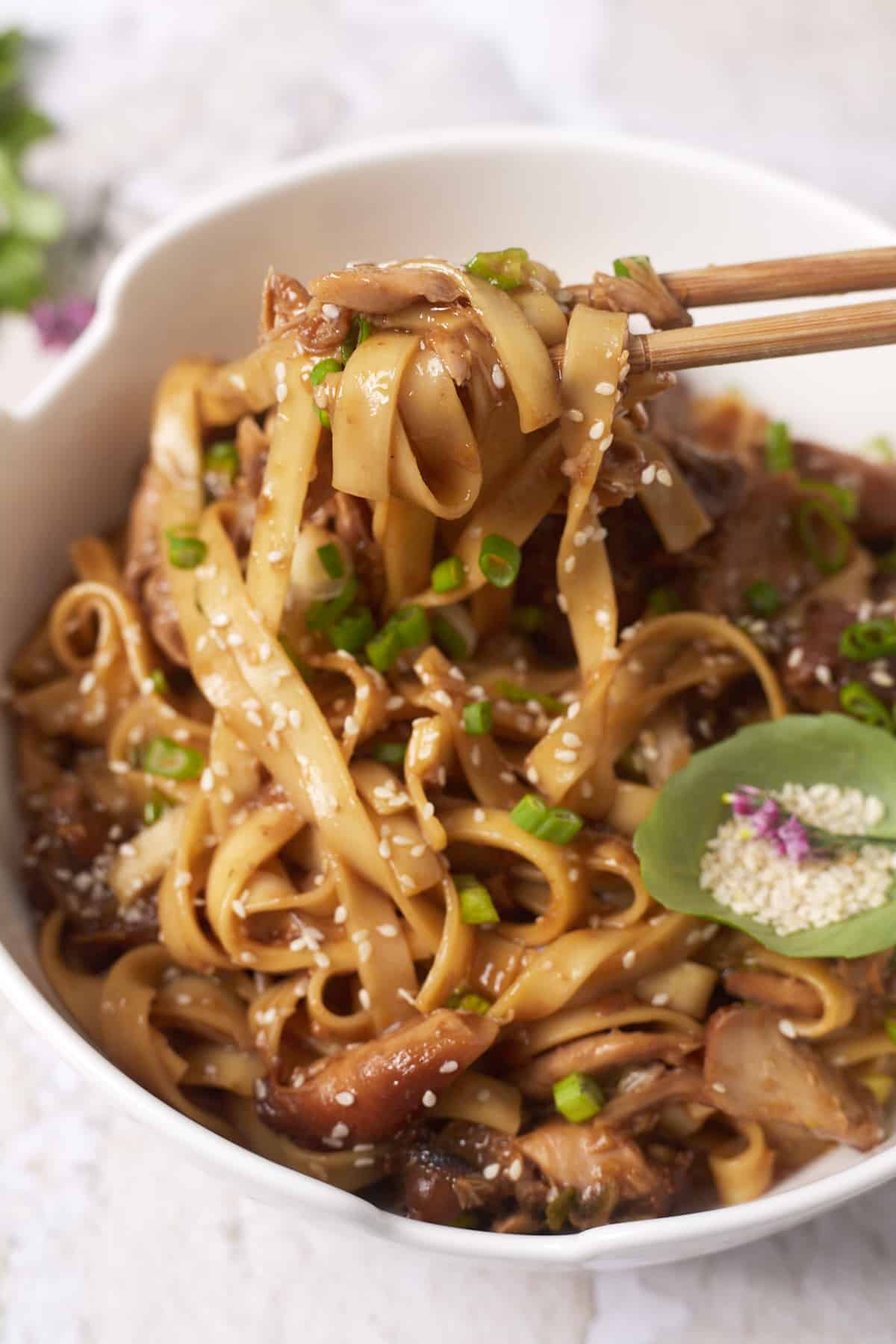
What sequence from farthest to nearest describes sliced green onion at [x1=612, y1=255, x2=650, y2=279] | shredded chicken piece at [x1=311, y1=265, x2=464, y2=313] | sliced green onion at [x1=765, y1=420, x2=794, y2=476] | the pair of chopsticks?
1. sliced green onion at [x1=765, y1=420, x2=794, y2=476]
2. sliced green onion at [x1=612, y1=255, x2=650, y2=279]
3. the pair of chopsticks
4. shredded chicken piece at [x1=311, y1=265, x2=464, y2=313]

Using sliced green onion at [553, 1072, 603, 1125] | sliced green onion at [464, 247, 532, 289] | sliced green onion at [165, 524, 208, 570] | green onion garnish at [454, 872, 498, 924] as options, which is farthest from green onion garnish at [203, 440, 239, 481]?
sliced green onion at [553, 1072, 603, 1125]

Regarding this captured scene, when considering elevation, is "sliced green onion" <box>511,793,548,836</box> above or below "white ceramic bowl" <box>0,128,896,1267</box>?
below

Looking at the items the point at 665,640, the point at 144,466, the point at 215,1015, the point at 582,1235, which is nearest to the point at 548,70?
the point at 144,466

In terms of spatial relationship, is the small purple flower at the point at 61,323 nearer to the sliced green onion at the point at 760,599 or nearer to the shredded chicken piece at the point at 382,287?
the shredded chicken piece at the point at 382,287

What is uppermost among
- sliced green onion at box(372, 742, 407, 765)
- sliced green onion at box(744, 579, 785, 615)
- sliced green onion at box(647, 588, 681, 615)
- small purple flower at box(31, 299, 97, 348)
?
small purple flower at box(31, 299, 97, 348)

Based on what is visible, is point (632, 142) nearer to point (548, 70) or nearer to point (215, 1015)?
point (548, 70)

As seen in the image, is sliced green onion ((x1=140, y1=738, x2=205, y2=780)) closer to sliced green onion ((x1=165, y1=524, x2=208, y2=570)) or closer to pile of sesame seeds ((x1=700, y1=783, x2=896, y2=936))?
sliced green onion ((x1=165, y1=524, x2=208, y2=570))
